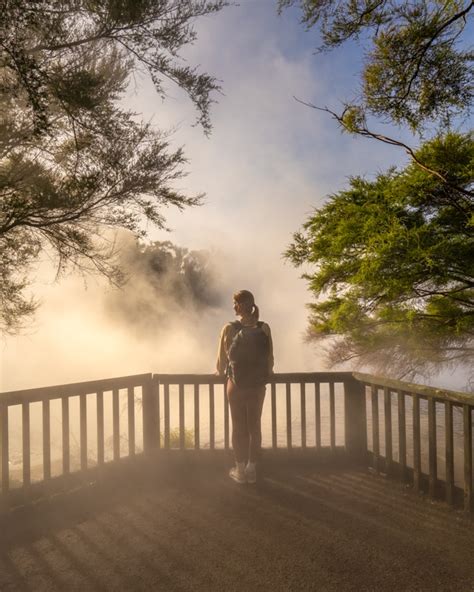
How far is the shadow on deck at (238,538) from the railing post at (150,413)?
1.52 ft

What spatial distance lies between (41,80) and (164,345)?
35377 millimetres

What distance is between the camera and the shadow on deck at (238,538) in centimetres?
264

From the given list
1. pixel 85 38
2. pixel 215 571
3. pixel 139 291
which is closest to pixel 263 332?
pixel 215 571

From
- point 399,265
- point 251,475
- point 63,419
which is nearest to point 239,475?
point 251,475

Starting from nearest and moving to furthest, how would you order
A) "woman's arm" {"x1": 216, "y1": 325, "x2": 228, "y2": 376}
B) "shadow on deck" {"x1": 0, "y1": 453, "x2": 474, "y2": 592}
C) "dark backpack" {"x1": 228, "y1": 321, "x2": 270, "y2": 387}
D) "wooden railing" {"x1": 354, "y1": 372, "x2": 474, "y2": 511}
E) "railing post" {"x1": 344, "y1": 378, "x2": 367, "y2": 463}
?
"shadow on deck" {"x1": 0, "y1": 453, "x2": 474, "y2": 592}
"wooden railing" {"x1": 354, "y1": 372, "x2": 474, "y2": 511}
"dark backpack" {"x1": 228, "y1": 321, "x2": 270, "y2": 387}
"woman's arm" {"x1": 216, "y1": 325, "x2": 228, "y2": 376}
"railing post" {"x1": 344, "y1": 378, "x2": 367, "y2": 463}

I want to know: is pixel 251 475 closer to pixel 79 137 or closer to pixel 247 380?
pixel 247 380

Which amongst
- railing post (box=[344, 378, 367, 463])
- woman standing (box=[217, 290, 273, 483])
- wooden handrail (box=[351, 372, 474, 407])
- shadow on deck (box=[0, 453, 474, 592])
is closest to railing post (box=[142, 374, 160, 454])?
shadow on deck (box=[0, 453, 474, 592])

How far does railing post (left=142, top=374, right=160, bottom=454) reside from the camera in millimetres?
4773

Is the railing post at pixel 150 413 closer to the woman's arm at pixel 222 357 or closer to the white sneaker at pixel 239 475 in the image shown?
the woman's arm at pixel 222 357

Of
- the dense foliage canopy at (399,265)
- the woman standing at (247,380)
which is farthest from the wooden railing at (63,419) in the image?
the dense foliage canopy at (399,265)

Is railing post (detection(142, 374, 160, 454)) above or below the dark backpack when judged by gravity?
below

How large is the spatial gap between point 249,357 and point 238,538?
5.21 ft

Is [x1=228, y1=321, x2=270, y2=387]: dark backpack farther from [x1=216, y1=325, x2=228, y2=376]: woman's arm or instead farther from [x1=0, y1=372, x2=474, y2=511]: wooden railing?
[x1=0, y1=372, x2=474, y2=511]: wooden railing

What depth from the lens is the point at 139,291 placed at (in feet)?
121
